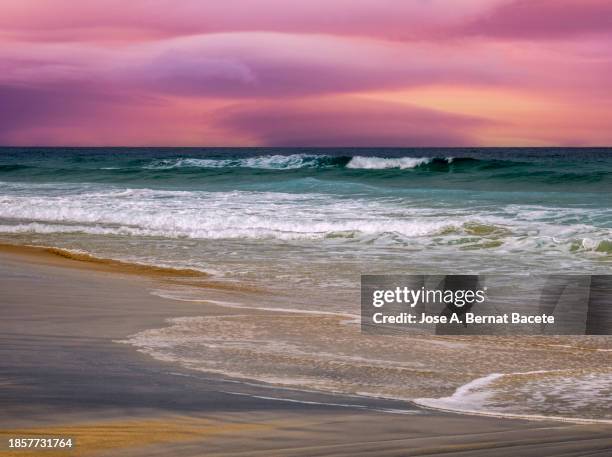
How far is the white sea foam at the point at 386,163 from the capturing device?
45.4m

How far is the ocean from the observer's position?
228 inches

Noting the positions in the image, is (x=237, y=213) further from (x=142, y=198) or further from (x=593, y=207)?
(x=593, y=207)

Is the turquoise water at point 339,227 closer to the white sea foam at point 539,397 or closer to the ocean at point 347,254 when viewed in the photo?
the ocean at point 347,254

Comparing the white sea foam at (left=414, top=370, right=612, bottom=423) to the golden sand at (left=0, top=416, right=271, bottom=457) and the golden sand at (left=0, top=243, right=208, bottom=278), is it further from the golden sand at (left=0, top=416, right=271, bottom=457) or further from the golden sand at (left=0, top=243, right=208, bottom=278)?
the golden sand at (left=0, top=243, right=208, bottom=278)

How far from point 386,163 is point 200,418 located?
43672 millimetres

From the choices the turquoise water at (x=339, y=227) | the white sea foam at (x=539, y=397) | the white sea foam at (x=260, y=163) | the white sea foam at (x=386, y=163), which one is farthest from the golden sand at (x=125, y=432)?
the white sea foam at (x=260, y=163)

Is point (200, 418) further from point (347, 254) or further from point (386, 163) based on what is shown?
point (386, 163)

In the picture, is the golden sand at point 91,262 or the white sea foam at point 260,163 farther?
the white sea foam at point 260,163

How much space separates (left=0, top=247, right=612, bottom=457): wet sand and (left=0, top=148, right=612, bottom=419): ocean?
365 millimetres

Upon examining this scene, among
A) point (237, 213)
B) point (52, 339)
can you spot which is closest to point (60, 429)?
point (52, 339)

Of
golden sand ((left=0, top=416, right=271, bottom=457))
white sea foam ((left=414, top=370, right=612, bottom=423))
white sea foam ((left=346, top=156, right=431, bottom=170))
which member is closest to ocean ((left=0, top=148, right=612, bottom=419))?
white sea foam ((left=414, top=370, right=612, bottom=423))

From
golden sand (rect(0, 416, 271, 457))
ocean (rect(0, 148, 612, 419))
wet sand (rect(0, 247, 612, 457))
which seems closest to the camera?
golden sand (rect(0, 416, 271, 457))

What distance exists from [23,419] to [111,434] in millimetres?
494

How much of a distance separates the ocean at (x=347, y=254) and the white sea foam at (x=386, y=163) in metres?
6.61
